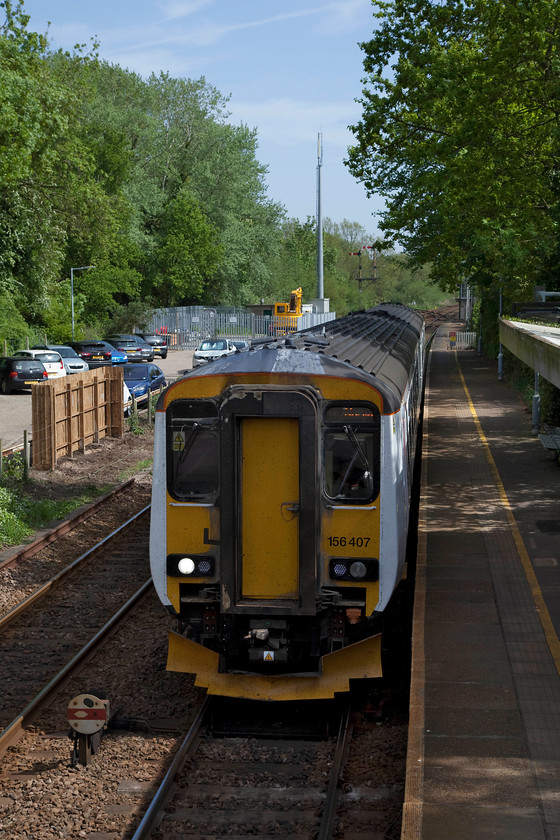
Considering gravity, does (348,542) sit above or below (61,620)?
above

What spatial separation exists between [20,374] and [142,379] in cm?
552

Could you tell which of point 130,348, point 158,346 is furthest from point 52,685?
point 158,346

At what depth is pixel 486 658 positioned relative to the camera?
878 centimetres

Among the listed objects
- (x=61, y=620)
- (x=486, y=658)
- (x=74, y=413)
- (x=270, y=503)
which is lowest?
(x=61, y=620)

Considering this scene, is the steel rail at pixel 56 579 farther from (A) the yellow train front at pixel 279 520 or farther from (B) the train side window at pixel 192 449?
(B) the train side window at pixel 192 449

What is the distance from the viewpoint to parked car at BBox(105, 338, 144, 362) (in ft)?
151

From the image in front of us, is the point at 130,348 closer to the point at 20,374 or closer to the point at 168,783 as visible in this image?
the point at 20,374

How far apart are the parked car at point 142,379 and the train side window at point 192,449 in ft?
68.6

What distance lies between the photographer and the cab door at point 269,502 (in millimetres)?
8078

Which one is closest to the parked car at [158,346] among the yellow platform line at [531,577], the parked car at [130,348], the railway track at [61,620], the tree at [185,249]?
the parked car at [130,348]

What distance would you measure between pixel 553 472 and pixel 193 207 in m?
50.6

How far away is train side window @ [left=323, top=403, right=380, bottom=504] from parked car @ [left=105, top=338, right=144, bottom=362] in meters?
38.0

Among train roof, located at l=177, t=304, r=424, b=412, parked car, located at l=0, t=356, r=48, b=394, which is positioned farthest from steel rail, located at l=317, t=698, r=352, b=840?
parked car, located at l=0, t=356, r=48, b=394

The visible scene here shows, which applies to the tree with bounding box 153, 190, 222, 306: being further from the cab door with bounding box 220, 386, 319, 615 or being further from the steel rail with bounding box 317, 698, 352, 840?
the steel rail with bounding box 317, 698, 352, 840
